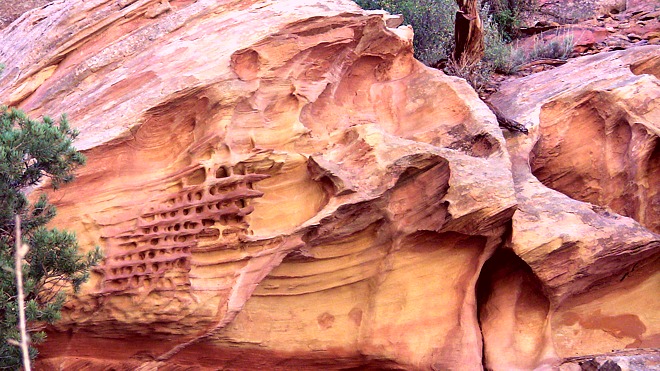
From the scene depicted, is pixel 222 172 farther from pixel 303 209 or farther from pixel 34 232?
pixel 34 232

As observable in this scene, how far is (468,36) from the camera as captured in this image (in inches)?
379

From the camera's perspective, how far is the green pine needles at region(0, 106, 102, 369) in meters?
4.74

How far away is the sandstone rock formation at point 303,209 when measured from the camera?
5602 millimetres

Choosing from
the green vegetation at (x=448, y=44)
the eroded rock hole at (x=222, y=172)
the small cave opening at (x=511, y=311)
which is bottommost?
the small cave opening at (x=511, y=311)

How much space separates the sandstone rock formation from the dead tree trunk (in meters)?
2.52

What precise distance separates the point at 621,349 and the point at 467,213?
1.94 m

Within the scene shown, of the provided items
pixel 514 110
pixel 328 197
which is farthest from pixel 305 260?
pixel 514 110

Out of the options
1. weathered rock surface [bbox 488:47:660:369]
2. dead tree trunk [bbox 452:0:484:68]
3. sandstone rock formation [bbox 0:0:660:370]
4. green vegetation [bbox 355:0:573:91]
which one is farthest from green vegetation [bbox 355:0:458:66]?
sandstone rock formation [bbox 0:0:660:370]

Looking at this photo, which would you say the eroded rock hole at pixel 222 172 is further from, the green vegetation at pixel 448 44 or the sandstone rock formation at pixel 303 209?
the green vegetation at pixel 448 44

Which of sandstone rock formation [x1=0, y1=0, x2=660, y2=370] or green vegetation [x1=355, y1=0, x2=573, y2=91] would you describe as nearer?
sandstone rock formation [x1=0, y1=0, x2=660, y2=370]

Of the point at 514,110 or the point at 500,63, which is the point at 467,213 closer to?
the point at 514,110

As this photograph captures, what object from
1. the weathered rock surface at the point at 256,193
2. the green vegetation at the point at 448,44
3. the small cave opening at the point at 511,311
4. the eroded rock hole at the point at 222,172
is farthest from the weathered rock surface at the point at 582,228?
the eroded rock hole at the point at 222,172

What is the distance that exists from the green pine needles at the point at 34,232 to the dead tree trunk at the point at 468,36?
19.3 ft

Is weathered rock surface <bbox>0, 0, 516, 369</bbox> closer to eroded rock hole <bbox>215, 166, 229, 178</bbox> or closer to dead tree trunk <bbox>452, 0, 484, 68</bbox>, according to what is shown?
eroded rock hole <bbox>215, 166, 229, 178</bbox>
